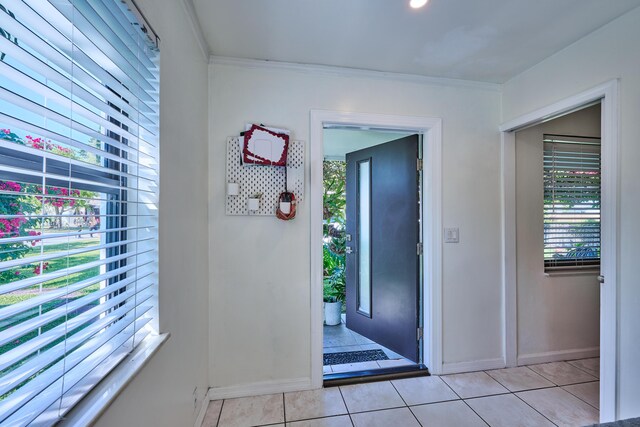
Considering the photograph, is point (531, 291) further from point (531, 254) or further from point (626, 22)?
point (626, 22)

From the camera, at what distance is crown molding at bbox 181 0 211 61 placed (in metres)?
1.45

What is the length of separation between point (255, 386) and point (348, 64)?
8.26 feet

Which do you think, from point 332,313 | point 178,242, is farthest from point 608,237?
point 332,313

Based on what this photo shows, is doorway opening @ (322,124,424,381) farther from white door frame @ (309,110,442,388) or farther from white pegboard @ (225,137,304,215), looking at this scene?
white pegboard @ (225,137,304,215)

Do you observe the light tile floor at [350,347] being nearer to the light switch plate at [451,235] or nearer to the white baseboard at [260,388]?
the white baseboard at [260,388]

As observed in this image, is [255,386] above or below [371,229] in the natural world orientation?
below

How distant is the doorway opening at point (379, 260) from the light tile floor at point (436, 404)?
0.25 meters

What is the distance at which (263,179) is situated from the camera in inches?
79.7

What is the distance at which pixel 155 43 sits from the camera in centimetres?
104

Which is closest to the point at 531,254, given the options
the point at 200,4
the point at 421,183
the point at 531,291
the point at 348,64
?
the point at 531,291

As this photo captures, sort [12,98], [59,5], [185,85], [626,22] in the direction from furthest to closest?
[626,22] < [185,85] < [59,5] < [12,98]

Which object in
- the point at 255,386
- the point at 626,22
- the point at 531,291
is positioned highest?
the point at 626,22

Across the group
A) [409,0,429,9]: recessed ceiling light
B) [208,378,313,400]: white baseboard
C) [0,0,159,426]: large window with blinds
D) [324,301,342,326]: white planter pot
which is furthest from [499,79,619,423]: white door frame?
[0,0,159,426]: large window with blinds

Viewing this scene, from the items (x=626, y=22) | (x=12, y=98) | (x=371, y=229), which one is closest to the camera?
(x=12, y=98)
